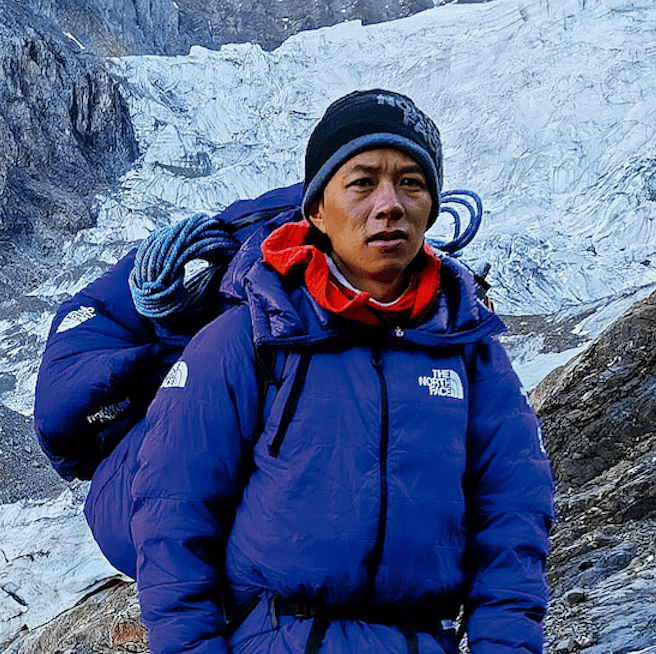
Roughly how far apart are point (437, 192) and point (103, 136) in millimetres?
33031

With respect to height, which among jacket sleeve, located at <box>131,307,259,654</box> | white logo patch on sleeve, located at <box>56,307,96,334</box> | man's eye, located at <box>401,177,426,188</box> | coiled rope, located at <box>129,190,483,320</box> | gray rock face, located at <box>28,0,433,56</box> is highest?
gray rock face, located at <box>28,0,433,56</box>

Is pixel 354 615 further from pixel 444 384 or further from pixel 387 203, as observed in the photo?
pixel 387 203

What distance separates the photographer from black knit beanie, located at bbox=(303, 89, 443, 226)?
134 cm

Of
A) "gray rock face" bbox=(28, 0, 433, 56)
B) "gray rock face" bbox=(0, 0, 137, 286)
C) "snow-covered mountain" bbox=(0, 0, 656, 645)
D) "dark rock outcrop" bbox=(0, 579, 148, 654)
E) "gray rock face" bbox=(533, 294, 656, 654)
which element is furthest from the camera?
"gray rock face" bbox=(28, 0, 433, 56)

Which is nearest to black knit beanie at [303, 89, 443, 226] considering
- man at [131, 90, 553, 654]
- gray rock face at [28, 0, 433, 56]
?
man at [131, 90, 553, 654]

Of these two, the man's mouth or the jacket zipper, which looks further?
the man's mouth

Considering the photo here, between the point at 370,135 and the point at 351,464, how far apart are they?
1.89 feet

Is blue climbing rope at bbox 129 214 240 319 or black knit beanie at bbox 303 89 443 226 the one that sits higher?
black knit beanie at bbox 303 89 443 226

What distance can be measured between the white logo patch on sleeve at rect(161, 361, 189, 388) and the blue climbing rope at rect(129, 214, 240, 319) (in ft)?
0.87

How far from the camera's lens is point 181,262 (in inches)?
60.8

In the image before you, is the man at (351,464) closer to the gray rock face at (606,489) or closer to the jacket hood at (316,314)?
the jacket hood at (316,314)

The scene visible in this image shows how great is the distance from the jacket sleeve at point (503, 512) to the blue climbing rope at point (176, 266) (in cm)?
59

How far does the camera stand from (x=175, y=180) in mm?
27438

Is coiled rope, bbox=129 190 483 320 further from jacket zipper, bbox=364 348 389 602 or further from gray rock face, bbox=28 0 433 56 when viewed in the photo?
gray rock face, bbox=28 0 433 56
